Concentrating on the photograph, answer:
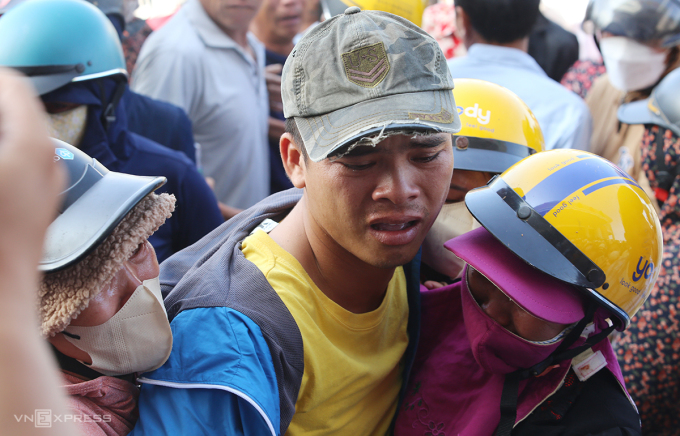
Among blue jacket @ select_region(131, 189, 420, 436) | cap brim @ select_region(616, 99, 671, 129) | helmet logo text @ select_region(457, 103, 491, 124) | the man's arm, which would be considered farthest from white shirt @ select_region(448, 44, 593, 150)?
the man's arm

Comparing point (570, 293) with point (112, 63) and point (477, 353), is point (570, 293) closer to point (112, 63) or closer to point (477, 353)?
point (477, 353)

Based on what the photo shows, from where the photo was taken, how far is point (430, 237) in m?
2.30

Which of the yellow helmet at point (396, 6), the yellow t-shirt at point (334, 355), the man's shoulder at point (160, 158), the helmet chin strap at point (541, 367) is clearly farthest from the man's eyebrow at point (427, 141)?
the yellow helmet at point (396, 6)

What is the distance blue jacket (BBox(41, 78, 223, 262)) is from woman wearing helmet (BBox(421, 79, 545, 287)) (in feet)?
4.21

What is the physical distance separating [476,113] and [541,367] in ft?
3.68

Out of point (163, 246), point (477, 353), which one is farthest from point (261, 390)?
point (163, 246)

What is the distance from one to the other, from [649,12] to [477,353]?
3.79 metres

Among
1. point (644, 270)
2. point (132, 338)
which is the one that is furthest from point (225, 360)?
point (644, 270)

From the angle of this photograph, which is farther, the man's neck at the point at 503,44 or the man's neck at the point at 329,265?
the man's neck at the point at 503,44

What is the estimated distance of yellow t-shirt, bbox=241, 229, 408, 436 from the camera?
5.50 ft

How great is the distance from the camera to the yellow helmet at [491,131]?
7.62 feet

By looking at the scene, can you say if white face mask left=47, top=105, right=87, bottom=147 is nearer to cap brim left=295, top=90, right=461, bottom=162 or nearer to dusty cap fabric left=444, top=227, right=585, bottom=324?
cap brim left=295, top=90, right=461, bottom=162

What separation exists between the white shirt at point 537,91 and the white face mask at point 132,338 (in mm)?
2854

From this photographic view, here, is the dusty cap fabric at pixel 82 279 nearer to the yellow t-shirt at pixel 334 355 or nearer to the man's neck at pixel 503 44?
the yellow t-shirt at pixel 334 355
